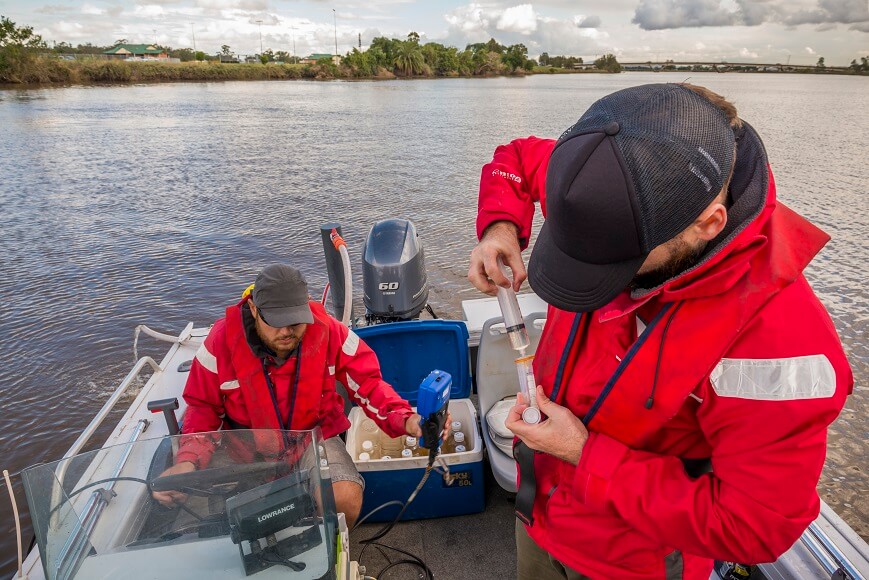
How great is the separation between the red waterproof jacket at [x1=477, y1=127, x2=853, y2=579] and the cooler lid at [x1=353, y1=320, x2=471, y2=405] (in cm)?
186

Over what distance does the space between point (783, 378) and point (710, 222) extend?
28 centimetres

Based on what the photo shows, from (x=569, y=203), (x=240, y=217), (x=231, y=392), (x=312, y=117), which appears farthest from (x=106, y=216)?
(x=312, y=117)

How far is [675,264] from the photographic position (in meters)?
0.95

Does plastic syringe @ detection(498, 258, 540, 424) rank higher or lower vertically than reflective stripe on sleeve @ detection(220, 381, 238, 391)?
higher

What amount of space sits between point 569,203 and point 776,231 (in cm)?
39

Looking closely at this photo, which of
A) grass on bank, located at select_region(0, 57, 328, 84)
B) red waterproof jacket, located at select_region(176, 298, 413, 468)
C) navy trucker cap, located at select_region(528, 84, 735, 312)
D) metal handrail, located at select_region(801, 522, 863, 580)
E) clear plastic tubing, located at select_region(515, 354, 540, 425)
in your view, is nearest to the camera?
navy trucker cap, located at select_region(528, 84, 735, 312)

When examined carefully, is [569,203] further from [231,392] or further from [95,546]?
[231,392]

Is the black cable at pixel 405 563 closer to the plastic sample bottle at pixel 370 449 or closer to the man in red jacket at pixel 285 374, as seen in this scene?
the man in red jacket at pixel 285 374

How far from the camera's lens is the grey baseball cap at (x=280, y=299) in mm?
2314

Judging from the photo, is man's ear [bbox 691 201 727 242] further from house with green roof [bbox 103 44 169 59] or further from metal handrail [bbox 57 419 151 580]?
house with green roof [bbox 103 44 169 59]

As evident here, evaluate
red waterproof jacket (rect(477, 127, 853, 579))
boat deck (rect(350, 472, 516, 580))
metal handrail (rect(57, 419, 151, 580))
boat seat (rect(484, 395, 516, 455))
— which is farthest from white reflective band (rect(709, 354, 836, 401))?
boat deck (rect(350, 472, 516, 580))

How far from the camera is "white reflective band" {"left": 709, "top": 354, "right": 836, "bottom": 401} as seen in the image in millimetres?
881

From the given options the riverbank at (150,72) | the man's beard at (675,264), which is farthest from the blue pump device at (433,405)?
the riverbank at (150,72)

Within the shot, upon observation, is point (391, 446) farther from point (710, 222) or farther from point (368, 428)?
point (710, 222)
